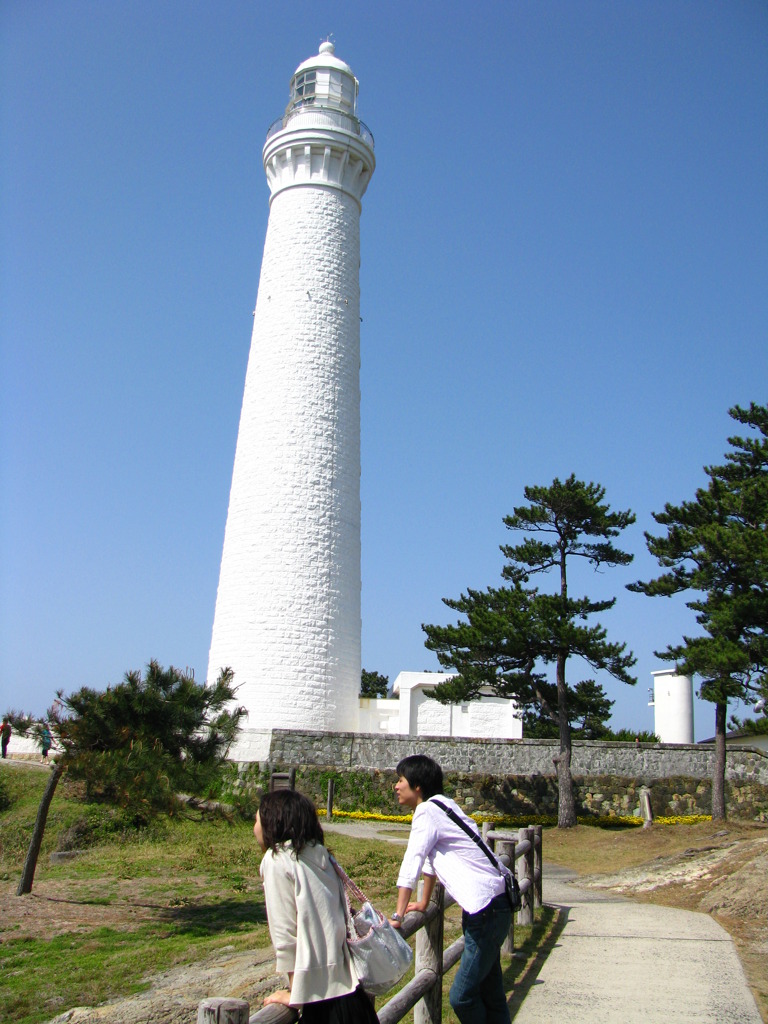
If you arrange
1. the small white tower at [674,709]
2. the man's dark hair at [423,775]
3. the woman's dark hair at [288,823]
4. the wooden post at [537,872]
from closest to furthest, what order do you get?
the woman's dark hair at [288,823], the man's dark hair at [423,775], the wooden post at [537,872], the small white tower at [674,709]

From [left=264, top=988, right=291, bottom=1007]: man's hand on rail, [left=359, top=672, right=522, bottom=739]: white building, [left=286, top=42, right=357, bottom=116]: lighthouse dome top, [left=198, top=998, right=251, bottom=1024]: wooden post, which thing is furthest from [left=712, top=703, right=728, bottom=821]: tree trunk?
[left=286, top=42, right=357, bottom=116]: lighthouse dome top

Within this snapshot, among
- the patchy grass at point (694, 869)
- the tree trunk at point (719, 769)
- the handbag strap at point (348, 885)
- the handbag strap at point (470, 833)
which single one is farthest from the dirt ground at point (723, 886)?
the tree trunk at point (719, 769)

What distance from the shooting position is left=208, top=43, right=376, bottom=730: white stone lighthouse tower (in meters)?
21.0

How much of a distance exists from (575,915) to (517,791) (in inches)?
485

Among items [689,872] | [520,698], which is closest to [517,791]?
[520,698]

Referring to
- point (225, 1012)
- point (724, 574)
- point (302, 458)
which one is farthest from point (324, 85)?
point (225, 1012)

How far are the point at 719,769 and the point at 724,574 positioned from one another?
4.60 m

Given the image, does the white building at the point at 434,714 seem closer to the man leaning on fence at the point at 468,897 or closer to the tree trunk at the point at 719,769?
the tree trunk at the point at 719,769

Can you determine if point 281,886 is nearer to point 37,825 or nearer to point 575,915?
point 575,915

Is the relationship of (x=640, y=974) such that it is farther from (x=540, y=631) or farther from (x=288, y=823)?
(x=540, y=631)

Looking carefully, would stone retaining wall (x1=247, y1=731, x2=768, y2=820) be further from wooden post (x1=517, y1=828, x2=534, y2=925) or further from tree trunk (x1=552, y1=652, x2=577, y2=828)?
wooden post (x1=517, y1=828, x2=534, y2=925)

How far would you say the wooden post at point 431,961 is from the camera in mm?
4941

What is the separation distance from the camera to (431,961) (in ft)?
16.5

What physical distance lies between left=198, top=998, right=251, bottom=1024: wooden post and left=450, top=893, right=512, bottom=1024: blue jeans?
1702mm
